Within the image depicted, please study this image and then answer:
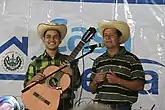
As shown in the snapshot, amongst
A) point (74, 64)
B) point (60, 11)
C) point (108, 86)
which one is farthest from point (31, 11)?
point (108, 86)

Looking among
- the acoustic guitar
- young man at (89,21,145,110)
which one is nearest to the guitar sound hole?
the acoustic guitar

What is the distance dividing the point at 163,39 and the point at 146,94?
16cm

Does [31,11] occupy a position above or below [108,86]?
above

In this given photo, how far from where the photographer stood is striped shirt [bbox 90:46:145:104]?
1.39 meters

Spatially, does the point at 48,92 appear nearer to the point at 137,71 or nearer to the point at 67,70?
the point at 67,70

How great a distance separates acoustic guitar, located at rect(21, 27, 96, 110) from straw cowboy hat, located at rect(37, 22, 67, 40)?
74 millimetres

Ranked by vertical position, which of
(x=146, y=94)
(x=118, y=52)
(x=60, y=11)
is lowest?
(x=146, y=94)

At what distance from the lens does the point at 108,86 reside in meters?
1.39

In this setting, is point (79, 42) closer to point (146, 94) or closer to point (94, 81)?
point (94, 81)

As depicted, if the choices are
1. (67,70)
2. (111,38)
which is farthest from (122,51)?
(67,70)

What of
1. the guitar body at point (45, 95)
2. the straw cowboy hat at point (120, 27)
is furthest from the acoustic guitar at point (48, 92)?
the straw cowboy hat at point (120, 27)

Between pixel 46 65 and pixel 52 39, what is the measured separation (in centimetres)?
7

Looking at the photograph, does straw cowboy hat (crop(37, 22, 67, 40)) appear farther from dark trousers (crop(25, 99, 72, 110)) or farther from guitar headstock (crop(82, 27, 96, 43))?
dark trousers (crop(25, 99, 72, 110))

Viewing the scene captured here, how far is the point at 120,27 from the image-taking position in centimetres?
141
